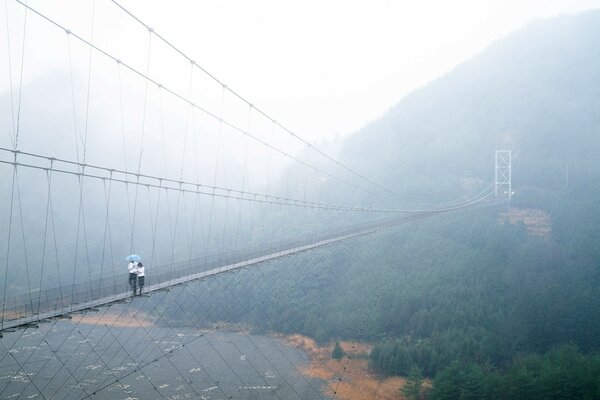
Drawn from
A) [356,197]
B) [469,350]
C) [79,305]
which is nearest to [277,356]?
[469,350]

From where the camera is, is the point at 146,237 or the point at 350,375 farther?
the point at 146,237

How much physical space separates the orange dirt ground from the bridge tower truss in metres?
18.0

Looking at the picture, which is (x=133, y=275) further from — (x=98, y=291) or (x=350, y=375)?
(x=350, y=375)

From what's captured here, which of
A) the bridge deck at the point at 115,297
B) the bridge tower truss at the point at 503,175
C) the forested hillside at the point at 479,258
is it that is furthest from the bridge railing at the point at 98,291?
the bridge tower truss at the point at 503,175

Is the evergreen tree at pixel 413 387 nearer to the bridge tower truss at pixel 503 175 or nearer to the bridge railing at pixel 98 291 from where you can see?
the bridge railing at pixel 98 291

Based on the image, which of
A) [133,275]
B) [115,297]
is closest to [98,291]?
[115,297]

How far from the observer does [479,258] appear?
76.8 feet

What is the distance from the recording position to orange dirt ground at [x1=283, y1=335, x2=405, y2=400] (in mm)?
14961

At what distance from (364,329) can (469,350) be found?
5186 millimetres

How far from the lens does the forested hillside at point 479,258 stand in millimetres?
16547

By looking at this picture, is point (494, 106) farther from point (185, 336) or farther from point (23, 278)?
point (23, 278)

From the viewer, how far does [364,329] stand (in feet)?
67.8

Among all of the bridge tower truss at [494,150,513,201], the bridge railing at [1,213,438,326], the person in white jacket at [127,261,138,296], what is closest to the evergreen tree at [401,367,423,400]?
the bridge railing at [1,213,438,326]

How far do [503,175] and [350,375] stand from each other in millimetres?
22987
